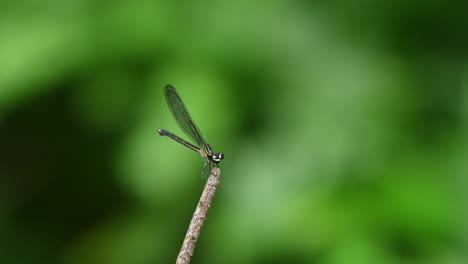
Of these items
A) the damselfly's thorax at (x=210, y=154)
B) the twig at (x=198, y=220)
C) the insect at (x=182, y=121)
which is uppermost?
the insect at (x=182, y=121)

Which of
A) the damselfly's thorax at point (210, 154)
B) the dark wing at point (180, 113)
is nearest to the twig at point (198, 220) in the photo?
the damselfly's thorax at point (210, 154)

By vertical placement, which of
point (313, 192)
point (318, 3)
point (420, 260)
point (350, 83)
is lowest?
point (420, 260)

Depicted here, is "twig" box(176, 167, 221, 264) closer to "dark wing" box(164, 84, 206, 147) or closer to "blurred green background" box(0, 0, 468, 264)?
"dark wing" box(164, 84, 206, 147)

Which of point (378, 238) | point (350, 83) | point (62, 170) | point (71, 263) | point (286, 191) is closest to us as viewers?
point (378, 238)

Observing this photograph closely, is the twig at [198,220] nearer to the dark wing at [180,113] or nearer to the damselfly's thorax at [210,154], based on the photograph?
the damselfly's thorax at [210,154]

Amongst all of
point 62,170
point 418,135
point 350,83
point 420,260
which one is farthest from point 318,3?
point 62,170

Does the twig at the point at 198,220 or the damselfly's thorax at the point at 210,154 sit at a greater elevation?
the damselfly's thorax at the point at 210,154

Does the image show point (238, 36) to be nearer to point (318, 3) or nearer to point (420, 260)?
point (318, 3)
